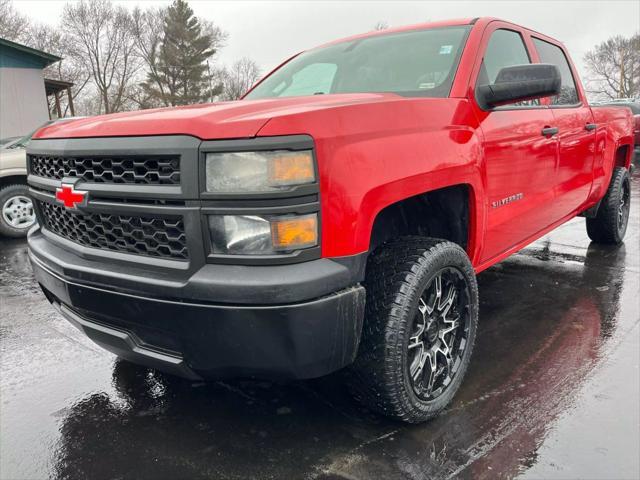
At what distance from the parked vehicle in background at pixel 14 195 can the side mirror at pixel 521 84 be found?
228 inches

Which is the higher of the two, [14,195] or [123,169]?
[123,169]

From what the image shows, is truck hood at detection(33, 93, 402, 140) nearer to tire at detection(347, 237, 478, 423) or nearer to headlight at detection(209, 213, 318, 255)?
headlight at detection(209, 213, 318, 255)

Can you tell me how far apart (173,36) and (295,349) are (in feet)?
150

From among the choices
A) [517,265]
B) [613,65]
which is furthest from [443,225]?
[613,65]

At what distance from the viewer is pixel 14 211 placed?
6.46 meters

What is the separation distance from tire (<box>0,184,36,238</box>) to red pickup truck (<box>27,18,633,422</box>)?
442cm

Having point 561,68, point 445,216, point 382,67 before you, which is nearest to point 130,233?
point 445,216

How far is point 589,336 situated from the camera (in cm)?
321

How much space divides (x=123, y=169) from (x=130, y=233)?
0.77 ft

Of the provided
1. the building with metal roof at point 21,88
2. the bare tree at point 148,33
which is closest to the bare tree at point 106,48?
the bare tree at point 148,33

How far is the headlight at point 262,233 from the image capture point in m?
1.70

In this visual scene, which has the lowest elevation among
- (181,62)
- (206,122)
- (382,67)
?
(206,122)

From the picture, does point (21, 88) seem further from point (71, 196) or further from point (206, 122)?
point (206, 122)

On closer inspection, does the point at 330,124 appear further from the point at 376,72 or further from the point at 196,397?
the point at 196,397
